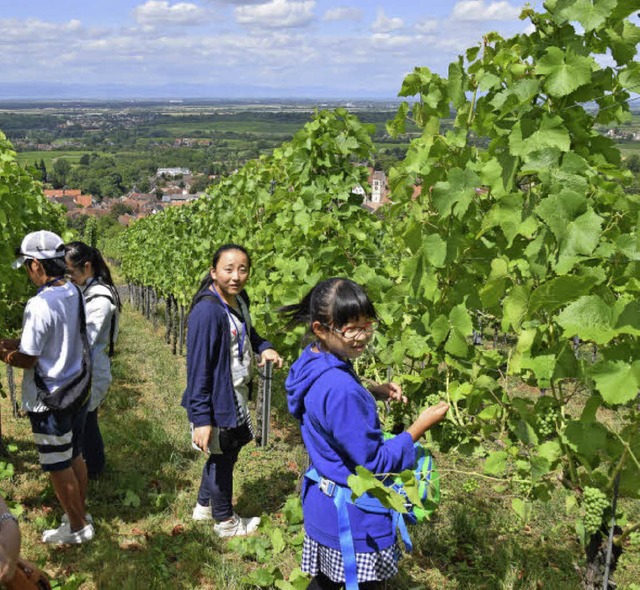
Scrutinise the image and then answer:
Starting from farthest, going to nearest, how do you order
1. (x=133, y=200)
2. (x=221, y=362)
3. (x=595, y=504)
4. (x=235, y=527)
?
(x=133, y=200), (x=235, y=527), (x=221, y=362), (x=595, y=504)

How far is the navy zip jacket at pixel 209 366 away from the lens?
10.4 ft

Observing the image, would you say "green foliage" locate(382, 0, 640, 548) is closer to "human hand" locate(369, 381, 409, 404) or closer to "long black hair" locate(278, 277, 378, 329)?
"human hand" locate(369, 381, 409, 404)

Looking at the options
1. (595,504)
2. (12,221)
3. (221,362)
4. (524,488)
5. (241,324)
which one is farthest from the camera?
(12,221)

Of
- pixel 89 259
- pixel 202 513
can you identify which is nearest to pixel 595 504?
pixel 202 513

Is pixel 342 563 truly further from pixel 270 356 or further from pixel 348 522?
pixel 270 356

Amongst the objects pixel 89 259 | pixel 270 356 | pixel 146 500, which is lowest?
pixel 146 500

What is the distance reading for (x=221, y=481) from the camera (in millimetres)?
3582

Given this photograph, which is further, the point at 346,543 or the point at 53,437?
the point at 53,437

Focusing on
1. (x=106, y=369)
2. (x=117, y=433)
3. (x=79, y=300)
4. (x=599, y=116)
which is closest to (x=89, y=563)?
(x=106, y=369)

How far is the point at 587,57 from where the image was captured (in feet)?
6.03

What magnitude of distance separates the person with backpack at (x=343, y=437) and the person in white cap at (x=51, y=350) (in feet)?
5.50

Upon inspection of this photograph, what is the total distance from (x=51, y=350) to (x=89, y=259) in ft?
2.86

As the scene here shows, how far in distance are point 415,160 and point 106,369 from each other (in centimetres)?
264

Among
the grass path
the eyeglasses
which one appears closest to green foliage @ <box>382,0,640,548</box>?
the eyeglasses
